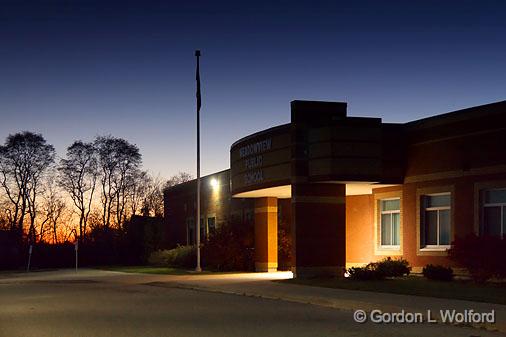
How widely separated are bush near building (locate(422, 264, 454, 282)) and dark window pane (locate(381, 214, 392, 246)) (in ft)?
18.5

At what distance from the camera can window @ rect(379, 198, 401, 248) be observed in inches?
1341

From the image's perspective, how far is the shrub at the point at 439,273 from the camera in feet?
93.2

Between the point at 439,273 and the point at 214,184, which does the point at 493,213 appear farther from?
the point at 214,184

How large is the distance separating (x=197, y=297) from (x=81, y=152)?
55928 millimetres

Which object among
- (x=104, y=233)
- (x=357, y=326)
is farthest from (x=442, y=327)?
(x=104, y=233)

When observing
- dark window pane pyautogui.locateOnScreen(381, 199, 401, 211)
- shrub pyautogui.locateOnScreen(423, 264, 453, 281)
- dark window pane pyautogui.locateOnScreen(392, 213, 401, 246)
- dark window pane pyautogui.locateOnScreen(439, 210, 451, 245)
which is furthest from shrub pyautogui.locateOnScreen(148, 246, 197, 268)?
shrub pyautogui.locateOnScreen(423, 264, 453, 281)

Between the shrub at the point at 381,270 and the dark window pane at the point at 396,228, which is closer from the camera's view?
the shrub at the point at 381,270

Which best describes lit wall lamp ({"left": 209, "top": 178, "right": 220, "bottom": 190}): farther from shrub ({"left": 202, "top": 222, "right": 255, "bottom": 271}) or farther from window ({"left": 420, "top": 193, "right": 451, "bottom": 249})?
window ({"left": 420, "top": 193, "right": 451, "bottom": 249})

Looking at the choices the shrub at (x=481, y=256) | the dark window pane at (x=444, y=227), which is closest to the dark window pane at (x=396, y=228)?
the dark window pane at (x=444, y=227)

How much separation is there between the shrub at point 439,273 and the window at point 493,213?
74.2 inches

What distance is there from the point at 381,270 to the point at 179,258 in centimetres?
2234

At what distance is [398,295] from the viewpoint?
22.0 m

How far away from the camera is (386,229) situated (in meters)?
34.9

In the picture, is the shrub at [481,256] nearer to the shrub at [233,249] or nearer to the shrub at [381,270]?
the shrub at [381,270]
